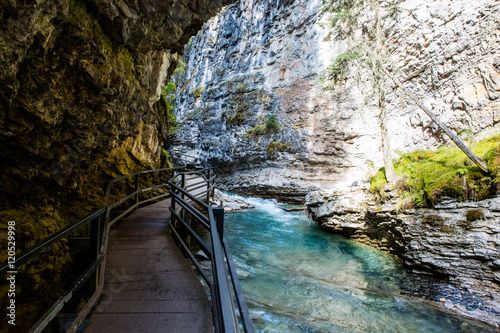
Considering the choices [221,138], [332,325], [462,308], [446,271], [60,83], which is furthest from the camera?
[221,138]

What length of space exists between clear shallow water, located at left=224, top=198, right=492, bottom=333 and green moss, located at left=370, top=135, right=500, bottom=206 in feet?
8.18

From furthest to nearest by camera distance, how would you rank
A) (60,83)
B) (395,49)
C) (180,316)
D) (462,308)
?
(395,49) → (462,308) → (60,83) → (180,316)

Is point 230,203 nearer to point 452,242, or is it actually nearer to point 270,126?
point 270,126

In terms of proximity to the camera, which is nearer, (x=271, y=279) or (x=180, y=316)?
(x=180, y=316)

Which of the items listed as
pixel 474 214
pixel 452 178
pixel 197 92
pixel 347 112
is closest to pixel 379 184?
pixel 452 178

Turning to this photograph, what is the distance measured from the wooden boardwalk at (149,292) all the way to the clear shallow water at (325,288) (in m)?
1.96

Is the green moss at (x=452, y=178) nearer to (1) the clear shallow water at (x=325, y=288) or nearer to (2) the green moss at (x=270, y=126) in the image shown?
(1) the clear shallow water at (x=325, y=288)

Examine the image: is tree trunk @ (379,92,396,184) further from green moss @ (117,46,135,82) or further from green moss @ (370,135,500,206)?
green moss @ (117,46,135,82)

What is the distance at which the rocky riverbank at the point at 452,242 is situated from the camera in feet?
16.1

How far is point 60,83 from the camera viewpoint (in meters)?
3.22

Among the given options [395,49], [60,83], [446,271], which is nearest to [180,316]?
[60,83]

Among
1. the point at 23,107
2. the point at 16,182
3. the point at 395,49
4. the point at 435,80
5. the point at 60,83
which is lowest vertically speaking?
the point at 16,182

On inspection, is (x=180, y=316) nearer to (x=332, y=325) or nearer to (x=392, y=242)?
(x=332, y=325)

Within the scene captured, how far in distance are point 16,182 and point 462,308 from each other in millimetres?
8642
